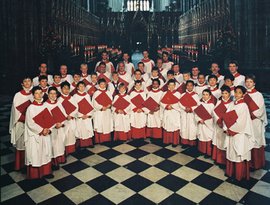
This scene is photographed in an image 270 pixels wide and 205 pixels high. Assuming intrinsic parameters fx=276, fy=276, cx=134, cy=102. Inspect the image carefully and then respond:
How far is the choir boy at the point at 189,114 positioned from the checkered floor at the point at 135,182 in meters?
0.34

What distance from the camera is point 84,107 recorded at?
5.82 meters

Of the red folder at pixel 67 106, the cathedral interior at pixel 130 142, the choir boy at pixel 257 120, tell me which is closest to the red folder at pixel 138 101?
the cathedral interior at pixel 130 142

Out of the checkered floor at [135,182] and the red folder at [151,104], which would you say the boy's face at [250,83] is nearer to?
the checkered floor at [135,182]

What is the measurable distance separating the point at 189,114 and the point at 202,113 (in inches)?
20.0

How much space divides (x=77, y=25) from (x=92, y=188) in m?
19.0

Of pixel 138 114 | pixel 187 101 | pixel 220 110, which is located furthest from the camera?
pixel 138 114

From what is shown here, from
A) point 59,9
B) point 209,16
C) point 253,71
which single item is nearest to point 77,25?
point 59,9

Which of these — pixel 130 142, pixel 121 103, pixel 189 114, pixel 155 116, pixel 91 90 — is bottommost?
pixel 130 142

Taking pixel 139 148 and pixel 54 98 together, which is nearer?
pixel 54 98

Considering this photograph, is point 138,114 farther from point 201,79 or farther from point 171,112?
point 201,79

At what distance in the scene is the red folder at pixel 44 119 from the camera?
446 cm

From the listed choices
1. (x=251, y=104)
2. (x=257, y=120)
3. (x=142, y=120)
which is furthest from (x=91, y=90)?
(x=257, y=120)

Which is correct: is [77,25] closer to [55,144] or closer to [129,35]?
[129,35]

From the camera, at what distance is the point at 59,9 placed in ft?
53.0
